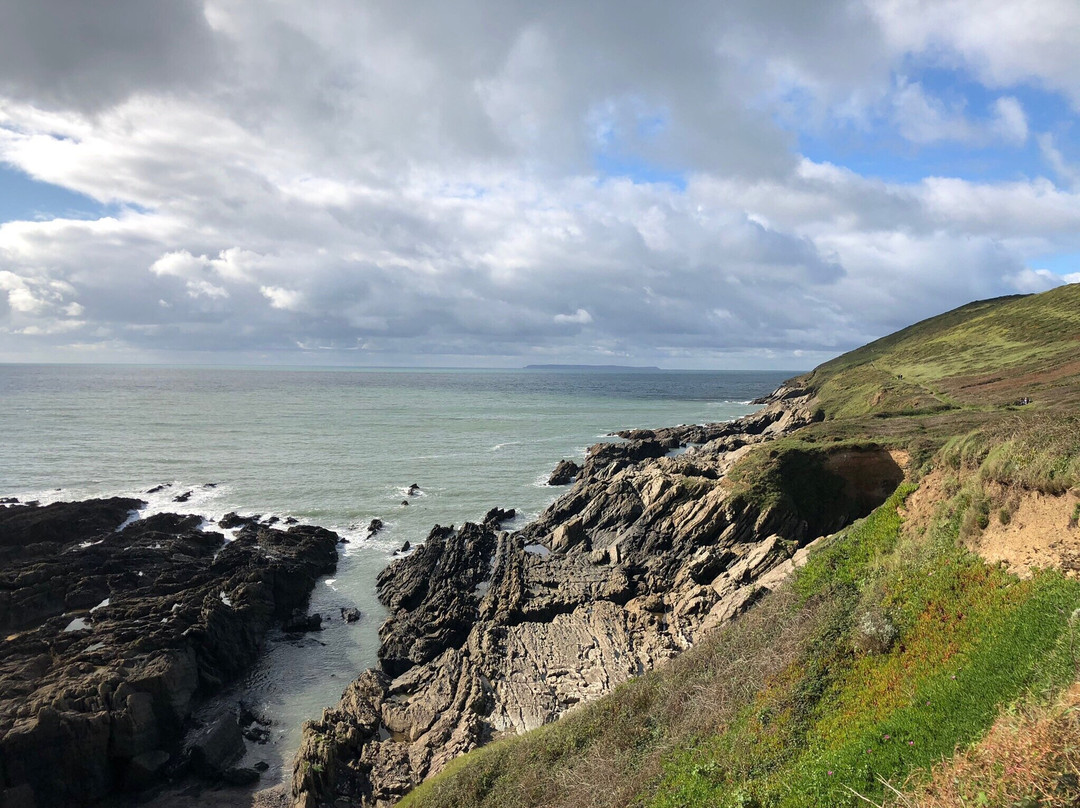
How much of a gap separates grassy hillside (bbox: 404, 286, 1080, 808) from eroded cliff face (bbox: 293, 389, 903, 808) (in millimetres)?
3948

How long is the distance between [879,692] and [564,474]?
51.8m

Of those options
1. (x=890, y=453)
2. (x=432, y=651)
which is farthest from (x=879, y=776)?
(x=890, y=453)

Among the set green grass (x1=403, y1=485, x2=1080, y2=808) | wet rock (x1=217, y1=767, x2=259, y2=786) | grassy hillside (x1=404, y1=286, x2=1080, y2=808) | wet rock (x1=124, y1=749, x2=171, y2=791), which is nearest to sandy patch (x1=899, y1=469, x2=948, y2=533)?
grassy hillside (x1=404, y1=286, x2=1080, y2=808)

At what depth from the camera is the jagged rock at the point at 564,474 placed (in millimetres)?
61969

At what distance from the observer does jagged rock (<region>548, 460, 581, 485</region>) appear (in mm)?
61969

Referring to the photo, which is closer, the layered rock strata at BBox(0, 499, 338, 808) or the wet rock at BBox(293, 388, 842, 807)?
the layered rock strata at BBox(0, 499, 338, 808)

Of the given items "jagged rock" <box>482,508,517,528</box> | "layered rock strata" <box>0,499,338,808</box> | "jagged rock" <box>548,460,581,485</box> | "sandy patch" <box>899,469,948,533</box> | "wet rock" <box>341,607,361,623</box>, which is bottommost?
"wet rock" <box>341,607,361,623</box>

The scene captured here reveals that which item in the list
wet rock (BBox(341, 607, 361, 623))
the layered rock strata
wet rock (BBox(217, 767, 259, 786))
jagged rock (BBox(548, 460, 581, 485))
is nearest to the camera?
the layered rock strata

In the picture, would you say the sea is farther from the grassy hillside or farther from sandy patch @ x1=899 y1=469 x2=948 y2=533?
sandy patch @ x1=899 y1=469 x2=948 y2=533

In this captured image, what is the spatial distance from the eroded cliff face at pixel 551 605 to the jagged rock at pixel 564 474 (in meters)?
16.4

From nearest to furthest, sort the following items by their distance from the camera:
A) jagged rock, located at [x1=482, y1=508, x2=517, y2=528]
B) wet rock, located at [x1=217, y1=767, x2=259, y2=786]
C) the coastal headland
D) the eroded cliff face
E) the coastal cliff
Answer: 1. the coastal cliff
2. the coastal headland
3. wet rock, located at [x1=217, y1=767, x2=259, y2=786]
4. the eroded cliff face
5. jagged rock, located at [x1=482, y1=508, x2=517, y2=528]

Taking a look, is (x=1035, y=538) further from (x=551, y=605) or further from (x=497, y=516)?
(x=497, y=516)

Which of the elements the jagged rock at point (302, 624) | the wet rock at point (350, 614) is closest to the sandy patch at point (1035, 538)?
the wet rock at point (350, 614)

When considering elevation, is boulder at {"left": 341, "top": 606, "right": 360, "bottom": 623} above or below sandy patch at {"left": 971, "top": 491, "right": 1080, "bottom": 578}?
below
